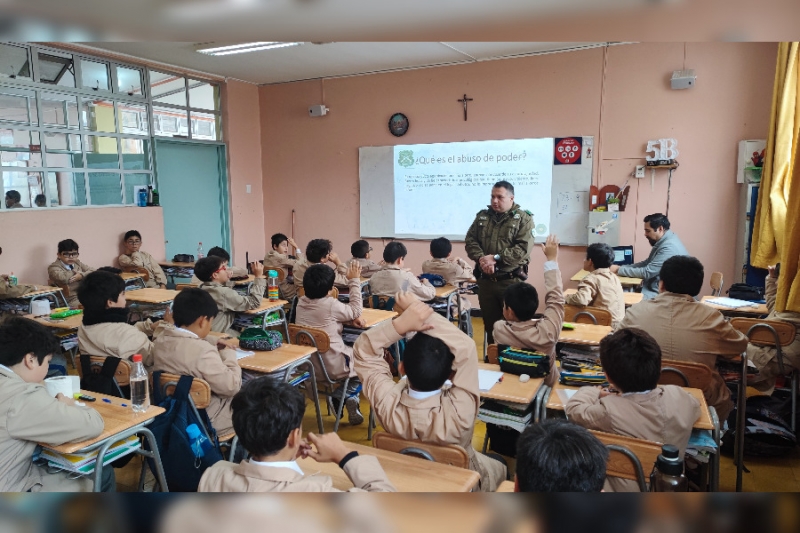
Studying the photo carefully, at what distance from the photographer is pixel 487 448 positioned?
274 centimetres

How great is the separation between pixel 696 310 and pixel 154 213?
607 centimetres

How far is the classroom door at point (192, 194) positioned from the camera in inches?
274

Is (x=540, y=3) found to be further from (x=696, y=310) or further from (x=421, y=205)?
(x=421, y=205)

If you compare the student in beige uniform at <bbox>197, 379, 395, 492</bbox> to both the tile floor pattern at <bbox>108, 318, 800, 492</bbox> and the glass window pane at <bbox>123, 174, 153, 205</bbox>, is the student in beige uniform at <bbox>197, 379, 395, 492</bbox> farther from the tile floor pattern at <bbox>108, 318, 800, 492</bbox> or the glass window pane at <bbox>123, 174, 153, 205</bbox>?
the glass window pane at <bbox>123, 174, 153, 205</bbox>

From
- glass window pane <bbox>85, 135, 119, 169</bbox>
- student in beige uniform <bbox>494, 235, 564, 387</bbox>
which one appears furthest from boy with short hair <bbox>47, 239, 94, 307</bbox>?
student in beige uniform <bbox>494, 235, 564, 387</bbox>

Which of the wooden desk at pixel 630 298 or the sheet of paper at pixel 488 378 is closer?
the sheet of paper at pixel 488 378

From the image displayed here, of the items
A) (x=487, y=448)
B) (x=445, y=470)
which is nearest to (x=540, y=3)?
(x=445, y=470)

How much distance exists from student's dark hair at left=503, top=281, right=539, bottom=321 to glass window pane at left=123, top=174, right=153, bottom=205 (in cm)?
532

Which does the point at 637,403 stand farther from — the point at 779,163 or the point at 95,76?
A: the point at 95,76

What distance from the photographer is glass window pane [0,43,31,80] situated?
5.09 meters

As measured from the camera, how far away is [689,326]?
8.89 feet

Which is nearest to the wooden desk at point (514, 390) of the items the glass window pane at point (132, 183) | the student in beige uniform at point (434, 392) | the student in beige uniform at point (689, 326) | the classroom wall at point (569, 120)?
the student in beige uniform at point (434, 392)

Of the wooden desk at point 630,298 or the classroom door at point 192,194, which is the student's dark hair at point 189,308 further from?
the classroom door at point 192,194

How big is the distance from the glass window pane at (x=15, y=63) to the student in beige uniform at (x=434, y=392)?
17.6 ft
